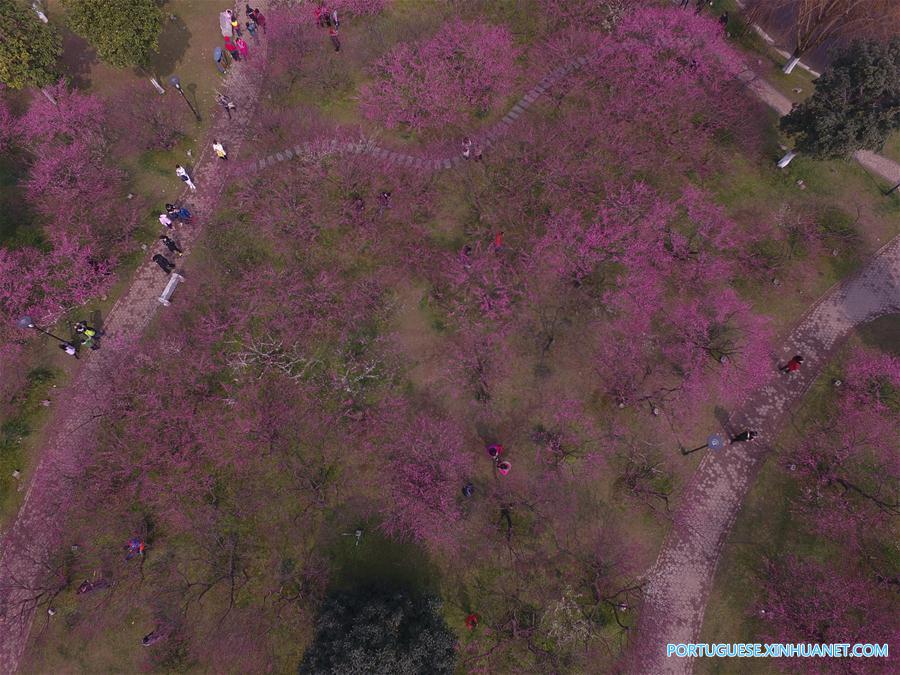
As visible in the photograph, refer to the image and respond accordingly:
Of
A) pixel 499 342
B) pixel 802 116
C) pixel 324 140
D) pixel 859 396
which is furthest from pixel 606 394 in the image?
pixel 324 140

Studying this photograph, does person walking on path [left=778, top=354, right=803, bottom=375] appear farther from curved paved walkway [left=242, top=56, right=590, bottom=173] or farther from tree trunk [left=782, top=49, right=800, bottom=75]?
curved paved walkway [left=242, top=56, right=590, bottom=173]

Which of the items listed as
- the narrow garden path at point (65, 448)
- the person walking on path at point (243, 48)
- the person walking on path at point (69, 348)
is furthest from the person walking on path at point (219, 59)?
the person walking on path at point (69, 348)

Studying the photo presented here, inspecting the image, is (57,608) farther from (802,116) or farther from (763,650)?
(802,116)

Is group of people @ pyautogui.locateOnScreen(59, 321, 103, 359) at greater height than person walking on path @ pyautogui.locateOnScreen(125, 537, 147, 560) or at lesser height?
greater

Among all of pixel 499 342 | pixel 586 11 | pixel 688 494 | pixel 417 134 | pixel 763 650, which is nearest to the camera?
pixel 763 650

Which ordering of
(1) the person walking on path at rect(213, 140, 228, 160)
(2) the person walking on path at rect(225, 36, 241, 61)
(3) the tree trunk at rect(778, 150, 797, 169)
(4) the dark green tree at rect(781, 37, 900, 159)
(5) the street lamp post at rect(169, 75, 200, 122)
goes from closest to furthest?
(4) the dark green tree at rect(781, 37, 900, 159), (1) the person walking on path at rect(213, 140, 228, 160), (3) the tree trunk at rect(778, 150, 797, 169), (5) the street lamp post at rect(169, 75, 200, 122), (2) the person walking on path at rect(225, 36, 241, 61)

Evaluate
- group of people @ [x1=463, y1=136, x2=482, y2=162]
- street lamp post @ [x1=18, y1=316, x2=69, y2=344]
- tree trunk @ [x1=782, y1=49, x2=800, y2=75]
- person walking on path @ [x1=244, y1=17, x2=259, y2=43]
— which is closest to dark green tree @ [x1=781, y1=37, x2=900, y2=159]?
tree trunk @ [x1=782, y1=49, x2=800, y2=75]

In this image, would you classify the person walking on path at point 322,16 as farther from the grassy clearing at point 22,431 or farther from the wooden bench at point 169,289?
the grassy clearing at point 22,431
